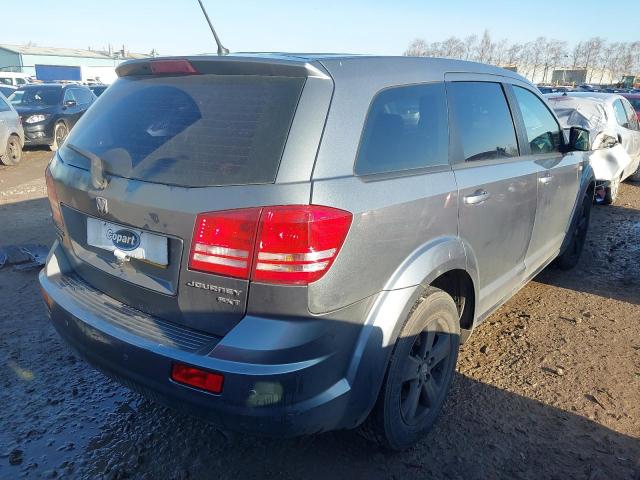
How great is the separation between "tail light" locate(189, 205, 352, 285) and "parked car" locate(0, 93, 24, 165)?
10.1 m

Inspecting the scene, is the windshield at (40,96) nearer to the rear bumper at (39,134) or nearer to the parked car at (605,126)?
the rear bumper at (39,134)

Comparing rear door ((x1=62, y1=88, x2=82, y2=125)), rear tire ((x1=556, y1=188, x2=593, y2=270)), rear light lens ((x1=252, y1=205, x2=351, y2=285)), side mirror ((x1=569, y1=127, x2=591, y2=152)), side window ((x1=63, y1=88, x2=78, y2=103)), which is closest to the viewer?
rear light lens ((x1=252, y1=205, x2=351, y2=285))

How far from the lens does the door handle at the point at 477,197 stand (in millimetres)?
2608

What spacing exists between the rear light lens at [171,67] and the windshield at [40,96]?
12.1 m

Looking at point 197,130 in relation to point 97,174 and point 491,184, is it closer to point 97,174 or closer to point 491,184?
point 97,174

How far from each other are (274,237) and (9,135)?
10.6 meters

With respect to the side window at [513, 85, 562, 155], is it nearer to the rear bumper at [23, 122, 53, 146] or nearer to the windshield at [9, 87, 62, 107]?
the rear bumper at [23, 122, 53, 146]

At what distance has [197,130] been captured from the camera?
2115 mm

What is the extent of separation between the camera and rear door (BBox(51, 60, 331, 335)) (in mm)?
1885

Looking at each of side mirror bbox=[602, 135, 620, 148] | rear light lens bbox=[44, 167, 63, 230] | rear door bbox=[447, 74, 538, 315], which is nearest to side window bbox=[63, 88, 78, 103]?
rear light lens bbox=[44, 167, 63, 230]

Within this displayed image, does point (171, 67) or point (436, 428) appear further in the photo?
point (436, 428)

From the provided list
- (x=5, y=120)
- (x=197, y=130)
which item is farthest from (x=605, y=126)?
(x=5, y=120)

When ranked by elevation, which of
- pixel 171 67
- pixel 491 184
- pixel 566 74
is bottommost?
pixel 491 184

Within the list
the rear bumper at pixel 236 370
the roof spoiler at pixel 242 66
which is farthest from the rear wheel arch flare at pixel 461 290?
the roof spoiler at pixel 242 66
